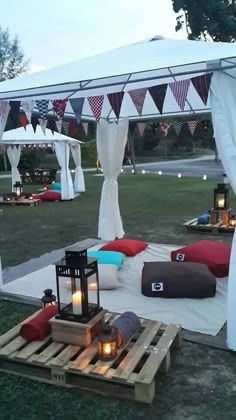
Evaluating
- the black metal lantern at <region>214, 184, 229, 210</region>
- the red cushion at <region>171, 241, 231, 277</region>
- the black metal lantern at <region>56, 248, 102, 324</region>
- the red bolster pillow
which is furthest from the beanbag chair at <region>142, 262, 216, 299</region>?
the black metal lantern at <region>214, 184, 229, 210</region>

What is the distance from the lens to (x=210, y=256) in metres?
5.20

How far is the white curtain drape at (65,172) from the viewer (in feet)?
45.6

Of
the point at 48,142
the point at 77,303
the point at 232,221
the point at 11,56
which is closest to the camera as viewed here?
the point at 77,303

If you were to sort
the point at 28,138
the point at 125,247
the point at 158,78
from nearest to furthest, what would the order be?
the point at 158,78 < the point at 125,247 < the point at 28,138

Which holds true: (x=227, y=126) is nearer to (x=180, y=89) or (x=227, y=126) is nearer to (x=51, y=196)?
(x=180, y=89)

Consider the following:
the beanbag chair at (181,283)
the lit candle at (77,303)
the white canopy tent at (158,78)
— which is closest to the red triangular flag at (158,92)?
the white canopy tent at (158,78)

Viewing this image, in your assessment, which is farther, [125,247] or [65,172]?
[65,172]

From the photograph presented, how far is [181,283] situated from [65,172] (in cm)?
1039

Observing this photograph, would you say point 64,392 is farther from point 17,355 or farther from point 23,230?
point 23,230

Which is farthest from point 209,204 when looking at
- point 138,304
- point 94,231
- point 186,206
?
point 138,304

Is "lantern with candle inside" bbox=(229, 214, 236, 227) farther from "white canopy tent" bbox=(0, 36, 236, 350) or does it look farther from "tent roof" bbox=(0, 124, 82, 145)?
"tent roof" bbox=(0, 124, 82, 145)

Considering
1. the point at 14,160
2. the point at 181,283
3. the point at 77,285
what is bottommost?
the point at 181,283

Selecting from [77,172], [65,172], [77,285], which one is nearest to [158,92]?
[77,285]

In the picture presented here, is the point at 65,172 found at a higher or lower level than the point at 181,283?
higher
